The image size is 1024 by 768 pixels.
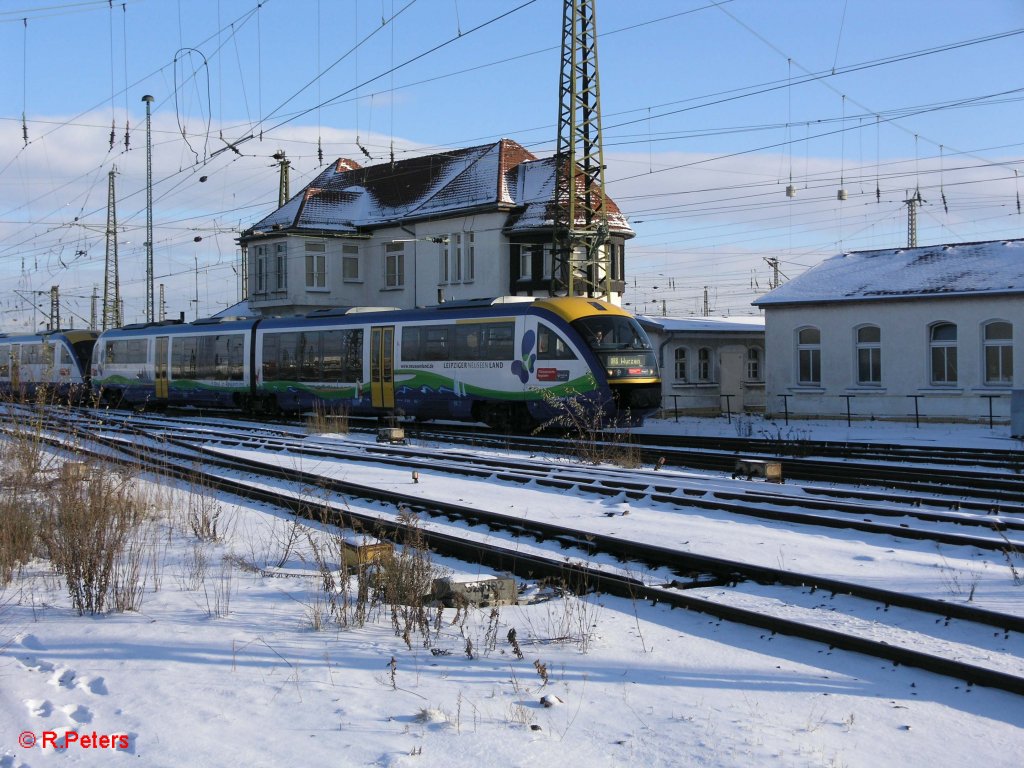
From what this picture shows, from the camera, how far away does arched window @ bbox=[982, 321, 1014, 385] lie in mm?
25547

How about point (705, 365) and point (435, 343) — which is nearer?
point (435, 343)

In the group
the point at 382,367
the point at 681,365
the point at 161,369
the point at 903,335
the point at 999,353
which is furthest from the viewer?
the point at 681,365

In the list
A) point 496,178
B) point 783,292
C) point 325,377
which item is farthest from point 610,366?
point 496,178

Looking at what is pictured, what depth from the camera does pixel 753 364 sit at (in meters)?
37.4

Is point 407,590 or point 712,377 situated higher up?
point 712,377

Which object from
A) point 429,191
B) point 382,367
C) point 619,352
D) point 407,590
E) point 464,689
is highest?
point 429,191

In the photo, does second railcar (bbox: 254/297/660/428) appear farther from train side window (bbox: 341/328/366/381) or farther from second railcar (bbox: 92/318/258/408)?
second railcar (bbox: 92/318/258/408)

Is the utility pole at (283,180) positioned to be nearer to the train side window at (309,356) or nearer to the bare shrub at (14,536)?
the train side window at (309,356)

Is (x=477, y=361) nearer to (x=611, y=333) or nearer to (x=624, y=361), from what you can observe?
(x=611, y=333)

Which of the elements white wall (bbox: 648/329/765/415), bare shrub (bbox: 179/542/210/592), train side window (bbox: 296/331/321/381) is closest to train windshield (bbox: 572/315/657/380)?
train side window (bbox: 296/331/321/381)

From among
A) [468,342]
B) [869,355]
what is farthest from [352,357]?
[869,355]

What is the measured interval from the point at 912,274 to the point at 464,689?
26.1 meters

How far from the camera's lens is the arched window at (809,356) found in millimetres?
29422

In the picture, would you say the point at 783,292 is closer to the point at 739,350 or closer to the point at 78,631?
the point at 739,350
